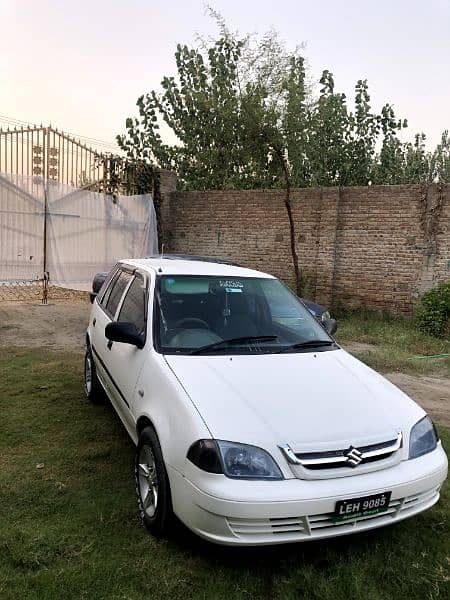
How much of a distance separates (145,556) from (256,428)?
95cm

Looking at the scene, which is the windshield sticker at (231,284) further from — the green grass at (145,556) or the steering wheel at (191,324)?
the green grass at (145,556)

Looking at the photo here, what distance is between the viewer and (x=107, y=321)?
14.5 feet

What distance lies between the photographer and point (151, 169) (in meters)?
12.6

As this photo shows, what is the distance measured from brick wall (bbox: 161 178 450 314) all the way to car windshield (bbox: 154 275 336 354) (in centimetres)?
647

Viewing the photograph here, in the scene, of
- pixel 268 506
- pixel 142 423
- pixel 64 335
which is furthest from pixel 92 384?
pixel 64 335

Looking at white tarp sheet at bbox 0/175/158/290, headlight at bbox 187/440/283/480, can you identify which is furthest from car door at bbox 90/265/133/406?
white tarp sheet at bbox 0/175/158/290

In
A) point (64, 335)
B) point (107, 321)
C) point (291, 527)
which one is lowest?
point (64, 335)

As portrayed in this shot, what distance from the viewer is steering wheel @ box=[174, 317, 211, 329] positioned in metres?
3.51

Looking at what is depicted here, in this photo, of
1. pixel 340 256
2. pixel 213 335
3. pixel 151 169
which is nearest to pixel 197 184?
pixel 151 169

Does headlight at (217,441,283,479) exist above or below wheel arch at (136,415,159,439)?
above

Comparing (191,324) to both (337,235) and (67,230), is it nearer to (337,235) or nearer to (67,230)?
(67,230)

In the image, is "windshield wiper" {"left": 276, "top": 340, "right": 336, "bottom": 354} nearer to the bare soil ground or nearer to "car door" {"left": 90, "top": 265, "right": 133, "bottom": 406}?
"car door" {"left": 90, "top": 265, "right": 133, "bottom": 406}

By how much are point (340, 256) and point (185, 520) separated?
8.95 metres

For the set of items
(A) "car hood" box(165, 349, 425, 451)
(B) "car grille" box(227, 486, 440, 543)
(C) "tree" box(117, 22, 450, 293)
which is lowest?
(B) "car grille" box(227, 486, 440, 543)
